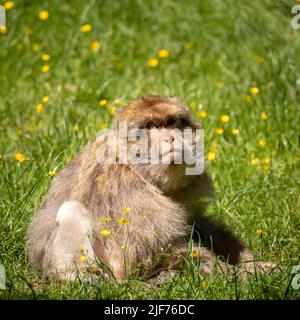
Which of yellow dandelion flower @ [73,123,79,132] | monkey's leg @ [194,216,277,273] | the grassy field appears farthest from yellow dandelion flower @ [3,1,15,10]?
monkey's leg @ [194,216,277,273]

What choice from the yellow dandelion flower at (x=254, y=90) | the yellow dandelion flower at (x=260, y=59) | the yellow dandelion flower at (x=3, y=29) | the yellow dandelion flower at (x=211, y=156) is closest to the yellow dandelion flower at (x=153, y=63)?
the yellow dandelion flower at (x=260, y=59)

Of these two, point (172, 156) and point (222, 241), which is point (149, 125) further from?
point (222, 241)

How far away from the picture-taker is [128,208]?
6.04 meters

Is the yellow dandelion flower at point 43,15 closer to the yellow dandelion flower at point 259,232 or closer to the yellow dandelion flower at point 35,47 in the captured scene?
the yellow dandelion flower at point 35,47

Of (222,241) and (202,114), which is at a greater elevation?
(202,114)

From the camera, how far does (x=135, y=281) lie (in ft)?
19.1

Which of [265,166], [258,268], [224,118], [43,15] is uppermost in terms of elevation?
[43,15]

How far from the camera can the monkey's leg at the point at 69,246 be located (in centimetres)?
600

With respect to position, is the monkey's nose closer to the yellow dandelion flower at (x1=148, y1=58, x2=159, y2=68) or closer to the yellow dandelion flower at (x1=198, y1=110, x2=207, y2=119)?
the yellow dandelion flower at (x1=198, y1=110, x2=207, y2=119)

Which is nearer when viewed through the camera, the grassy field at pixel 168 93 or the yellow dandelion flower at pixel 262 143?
the grassy field at pixel 168 93

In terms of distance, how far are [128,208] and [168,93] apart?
3.21 meters

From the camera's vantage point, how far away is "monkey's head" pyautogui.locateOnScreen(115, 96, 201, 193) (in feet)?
20.2

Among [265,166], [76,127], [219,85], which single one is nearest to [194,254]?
[265,166]
